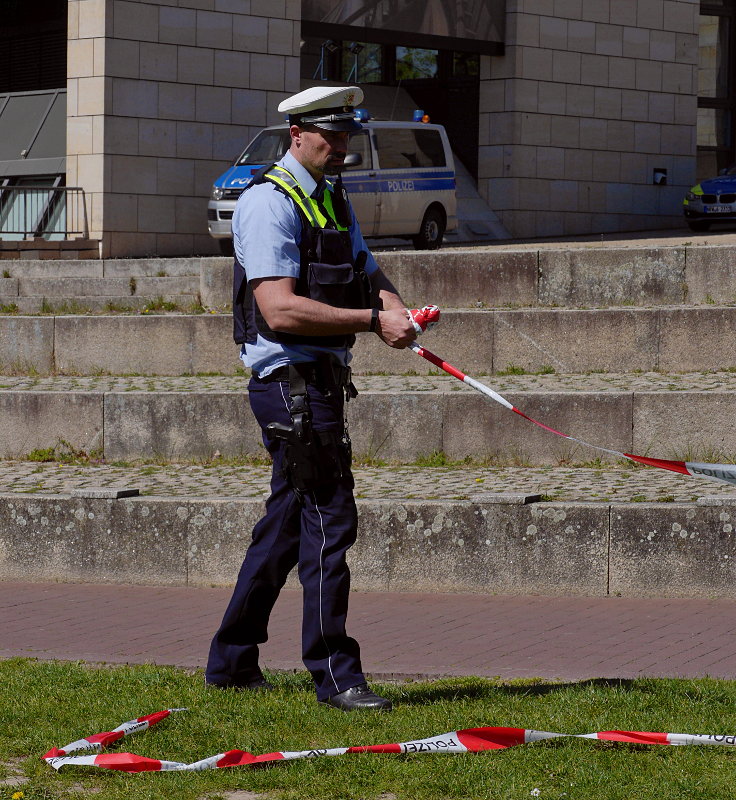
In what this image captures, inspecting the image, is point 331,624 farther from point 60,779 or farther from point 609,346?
point 609,346

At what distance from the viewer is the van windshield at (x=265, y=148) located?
21.1 m

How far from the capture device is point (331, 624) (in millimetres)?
5156

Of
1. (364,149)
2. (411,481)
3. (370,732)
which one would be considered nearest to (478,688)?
(370,732)

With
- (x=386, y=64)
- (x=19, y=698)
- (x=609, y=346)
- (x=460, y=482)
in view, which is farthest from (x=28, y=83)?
(x=19, y=698)

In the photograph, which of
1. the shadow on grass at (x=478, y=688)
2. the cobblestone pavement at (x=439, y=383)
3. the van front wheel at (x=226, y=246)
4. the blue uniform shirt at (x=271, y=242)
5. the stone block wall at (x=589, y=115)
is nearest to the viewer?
the blue uniform shirt at (x=271, y=242)

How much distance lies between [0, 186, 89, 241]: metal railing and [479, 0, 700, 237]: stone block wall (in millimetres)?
8737

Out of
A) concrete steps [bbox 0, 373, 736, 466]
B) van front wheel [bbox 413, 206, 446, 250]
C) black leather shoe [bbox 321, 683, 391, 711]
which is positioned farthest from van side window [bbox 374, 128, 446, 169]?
black leather shoe [bbox 321, 683, 391, 711]

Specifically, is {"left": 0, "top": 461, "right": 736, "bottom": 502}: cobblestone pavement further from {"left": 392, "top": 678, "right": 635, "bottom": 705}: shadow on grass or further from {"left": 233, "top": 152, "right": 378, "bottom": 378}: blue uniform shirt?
{"left": 233, "top": 152, "right": 378, "bottom": 378}: blue uniform shirt

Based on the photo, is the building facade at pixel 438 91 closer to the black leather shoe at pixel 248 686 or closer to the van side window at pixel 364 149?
the van side window at pixel 364 149

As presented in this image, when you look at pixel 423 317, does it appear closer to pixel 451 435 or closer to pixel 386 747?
pixel 386 747

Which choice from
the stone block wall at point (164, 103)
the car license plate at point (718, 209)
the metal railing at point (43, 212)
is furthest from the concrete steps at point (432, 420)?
the car license plate at point (718, 209)

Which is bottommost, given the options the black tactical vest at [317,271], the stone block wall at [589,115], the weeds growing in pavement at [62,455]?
the weeds growing in pavement at [62,455]

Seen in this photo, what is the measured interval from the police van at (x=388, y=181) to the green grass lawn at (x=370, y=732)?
50.4 feet

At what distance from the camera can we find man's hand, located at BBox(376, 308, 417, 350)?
4.91m
